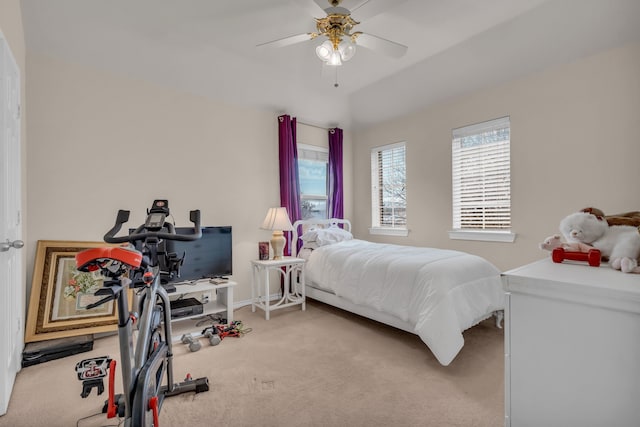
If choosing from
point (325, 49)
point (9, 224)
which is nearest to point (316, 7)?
point (325, 49)

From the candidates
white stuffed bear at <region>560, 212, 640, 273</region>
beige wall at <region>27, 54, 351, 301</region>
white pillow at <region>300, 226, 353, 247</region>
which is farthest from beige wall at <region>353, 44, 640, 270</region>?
beige wall at <region>27, 54, 351, 301</region>

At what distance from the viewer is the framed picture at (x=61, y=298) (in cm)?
248

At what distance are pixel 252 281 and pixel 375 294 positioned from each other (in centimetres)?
162

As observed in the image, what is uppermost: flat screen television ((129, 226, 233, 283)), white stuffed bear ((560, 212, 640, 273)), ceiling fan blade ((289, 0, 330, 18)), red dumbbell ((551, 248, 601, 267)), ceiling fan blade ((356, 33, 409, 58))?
ceiling fan blade ((289, 0, 330, 18))

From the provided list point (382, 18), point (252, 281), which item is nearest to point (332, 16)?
point (382, 18)

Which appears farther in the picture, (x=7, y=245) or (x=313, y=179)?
(x=313, y=179)

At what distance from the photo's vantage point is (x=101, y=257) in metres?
1.09

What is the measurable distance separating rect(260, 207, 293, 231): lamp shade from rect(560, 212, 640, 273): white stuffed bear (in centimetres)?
272

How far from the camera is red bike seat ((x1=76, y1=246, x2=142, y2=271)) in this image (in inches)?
42.8

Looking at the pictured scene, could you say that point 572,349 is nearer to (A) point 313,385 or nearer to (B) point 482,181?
(A) point 313,385

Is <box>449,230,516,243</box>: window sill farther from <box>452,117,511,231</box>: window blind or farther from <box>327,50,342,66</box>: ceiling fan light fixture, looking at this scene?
<box>327,50,342,66</box>: ceiling fan light fixture

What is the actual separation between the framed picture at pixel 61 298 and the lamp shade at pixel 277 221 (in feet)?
5.52

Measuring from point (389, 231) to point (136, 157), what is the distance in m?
3.34

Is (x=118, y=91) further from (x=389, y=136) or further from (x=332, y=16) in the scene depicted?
(x=389, y=136)
